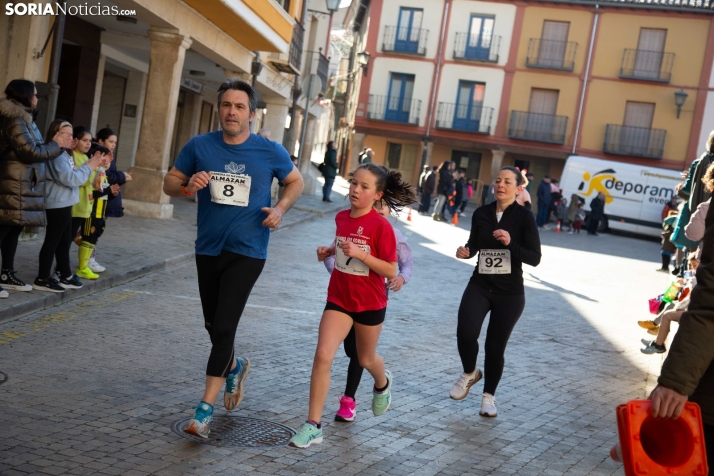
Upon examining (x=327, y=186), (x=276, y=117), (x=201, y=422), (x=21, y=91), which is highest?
(x=276, y=117)

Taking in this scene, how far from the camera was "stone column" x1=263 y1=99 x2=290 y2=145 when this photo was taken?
93.5 feet

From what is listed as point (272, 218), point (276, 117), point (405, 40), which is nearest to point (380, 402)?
point (272, 218)

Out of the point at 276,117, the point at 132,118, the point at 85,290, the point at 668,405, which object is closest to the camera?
the point at 668,405

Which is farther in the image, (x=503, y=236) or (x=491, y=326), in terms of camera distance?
(x=491, y=326)

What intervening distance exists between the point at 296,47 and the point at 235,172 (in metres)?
22.8

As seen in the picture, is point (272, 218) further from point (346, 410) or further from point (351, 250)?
point (346, 410)

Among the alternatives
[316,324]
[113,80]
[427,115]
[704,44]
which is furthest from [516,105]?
[316,324]

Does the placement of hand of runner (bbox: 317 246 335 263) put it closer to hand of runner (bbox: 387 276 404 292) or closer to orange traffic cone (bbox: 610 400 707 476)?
hand of runner (bbox: 387 276 404 292)

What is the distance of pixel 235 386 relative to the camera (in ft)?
18.3

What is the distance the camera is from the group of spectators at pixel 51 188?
317 inches

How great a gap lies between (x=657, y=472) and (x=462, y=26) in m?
46.1

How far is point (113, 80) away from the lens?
950 inches

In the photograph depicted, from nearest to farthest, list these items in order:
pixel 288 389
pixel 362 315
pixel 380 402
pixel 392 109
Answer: pixel 362 315, pixel 380 402, pixel 288 389, pixel 392 109

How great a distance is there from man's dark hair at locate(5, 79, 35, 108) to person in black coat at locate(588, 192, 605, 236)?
29.1m
